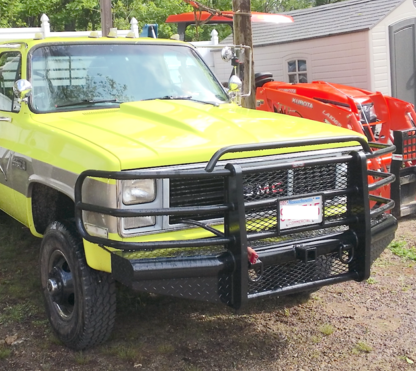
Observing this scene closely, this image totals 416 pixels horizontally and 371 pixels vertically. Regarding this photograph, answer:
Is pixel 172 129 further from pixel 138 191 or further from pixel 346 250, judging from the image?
pixel 346 250

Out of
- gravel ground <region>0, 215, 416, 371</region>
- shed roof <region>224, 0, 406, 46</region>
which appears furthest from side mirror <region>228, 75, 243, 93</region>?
shed roof <region>224, 0, 406, 46</region>

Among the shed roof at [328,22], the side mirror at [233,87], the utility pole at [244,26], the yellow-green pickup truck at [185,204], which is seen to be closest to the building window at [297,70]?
the shed roof at [328,22]

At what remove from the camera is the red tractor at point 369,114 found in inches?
260

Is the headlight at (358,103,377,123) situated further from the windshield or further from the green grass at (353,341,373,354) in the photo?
the green grass at (353,341,373,354)

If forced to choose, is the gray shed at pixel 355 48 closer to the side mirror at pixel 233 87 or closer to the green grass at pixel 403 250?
the green grass at pixel 403 250

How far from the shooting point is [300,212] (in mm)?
3541

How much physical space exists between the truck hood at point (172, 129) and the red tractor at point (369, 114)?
2.40 m

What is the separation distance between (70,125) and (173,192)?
1085 millimetres

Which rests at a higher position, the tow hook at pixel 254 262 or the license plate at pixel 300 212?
the license plate at pixel 300 212

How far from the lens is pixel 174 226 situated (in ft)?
11.5

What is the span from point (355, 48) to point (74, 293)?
1012 centimetres

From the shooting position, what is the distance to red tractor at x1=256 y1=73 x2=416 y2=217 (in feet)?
21.7

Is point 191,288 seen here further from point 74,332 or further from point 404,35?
point 404,35

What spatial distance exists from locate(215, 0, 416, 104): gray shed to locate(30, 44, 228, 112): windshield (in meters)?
7.83
